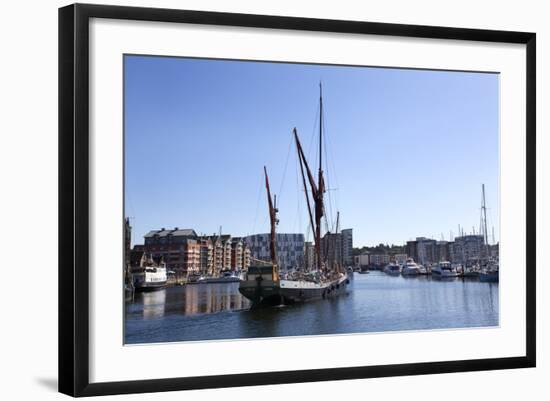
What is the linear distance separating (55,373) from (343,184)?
2731 mm

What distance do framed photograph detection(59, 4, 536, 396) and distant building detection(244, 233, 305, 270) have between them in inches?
0.9

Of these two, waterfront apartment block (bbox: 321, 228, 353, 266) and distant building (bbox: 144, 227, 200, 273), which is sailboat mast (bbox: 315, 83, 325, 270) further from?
distant building (bbox: 144, 227, 200, 273)

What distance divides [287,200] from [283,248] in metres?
0.43

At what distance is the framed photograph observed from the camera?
5.85 metres

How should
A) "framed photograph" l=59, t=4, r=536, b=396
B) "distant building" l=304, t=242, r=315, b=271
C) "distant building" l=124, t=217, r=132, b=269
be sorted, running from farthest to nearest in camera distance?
"distant building" l=304, t=242, r=315, b=271 → "distant building" l=124, t=217, r=132, b=269 → "framed photograph" l=59, t=4, r=536, b=396

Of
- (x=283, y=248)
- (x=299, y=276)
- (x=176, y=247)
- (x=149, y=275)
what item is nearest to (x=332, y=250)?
(x=299, y=276)

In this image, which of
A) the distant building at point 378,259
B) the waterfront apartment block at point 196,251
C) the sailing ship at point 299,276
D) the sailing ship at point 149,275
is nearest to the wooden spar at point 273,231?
the sailing ship at point 299,276

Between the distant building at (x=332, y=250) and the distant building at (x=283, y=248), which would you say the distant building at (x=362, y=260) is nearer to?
the distant building at (x=332, y=250)

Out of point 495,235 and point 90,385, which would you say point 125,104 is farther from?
point 495,235

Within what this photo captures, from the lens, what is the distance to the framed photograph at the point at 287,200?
5.85 m

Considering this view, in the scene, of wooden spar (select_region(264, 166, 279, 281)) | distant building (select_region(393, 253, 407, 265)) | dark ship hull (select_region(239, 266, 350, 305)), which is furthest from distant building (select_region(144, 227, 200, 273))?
distant building (select_region(393, 253, 407, 265))

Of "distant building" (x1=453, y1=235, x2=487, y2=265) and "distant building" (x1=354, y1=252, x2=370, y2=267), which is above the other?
"distant building" (x1=453, y1=235, x2=487, y2=265)

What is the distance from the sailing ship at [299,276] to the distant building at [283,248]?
0.05m

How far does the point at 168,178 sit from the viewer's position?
21.3ft
